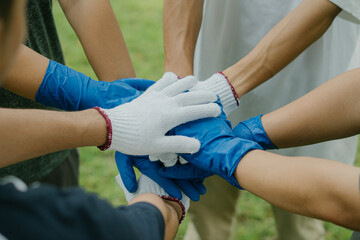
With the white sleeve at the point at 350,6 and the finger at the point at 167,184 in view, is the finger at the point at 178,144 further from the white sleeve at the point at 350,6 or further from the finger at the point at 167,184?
the white sleeve at the point at 350,6

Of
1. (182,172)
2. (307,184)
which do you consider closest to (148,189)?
(182,172)

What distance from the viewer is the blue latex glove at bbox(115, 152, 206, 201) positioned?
3.61 ft

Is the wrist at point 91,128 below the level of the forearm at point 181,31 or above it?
below

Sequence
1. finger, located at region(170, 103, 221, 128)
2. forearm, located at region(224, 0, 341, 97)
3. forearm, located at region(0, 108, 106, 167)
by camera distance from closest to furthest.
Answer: forearm, located at region(0, 108, 106, 167)
finger, located at region(170, 103, 221, 128)
forearm, located at region(224, 0, 341, 97)

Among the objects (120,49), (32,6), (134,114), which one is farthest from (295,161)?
(32,6)

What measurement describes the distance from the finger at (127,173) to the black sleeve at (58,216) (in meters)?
0.45

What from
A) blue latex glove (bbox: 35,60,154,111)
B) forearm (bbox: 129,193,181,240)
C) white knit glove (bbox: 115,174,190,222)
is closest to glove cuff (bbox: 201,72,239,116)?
blue latex glove (bbox: 35,60,154,111)

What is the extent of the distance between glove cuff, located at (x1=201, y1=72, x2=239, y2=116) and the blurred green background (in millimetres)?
1052

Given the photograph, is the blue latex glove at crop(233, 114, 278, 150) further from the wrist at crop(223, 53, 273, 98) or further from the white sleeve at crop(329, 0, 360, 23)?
the white sleeve at crop(329, 0, 360, 23)

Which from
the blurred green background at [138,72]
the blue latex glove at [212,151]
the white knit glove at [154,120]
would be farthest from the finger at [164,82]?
the blurred green background at [138,72]

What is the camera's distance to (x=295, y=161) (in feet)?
3.03

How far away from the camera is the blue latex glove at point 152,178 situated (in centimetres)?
110

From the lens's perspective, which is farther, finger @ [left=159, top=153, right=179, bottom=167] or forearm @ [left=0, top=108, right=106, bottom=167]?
finger @ [left=159, top=153, right=179, bottom=167]

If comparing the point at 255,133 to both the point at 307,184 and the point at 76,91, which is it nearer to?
the point at 307,184
